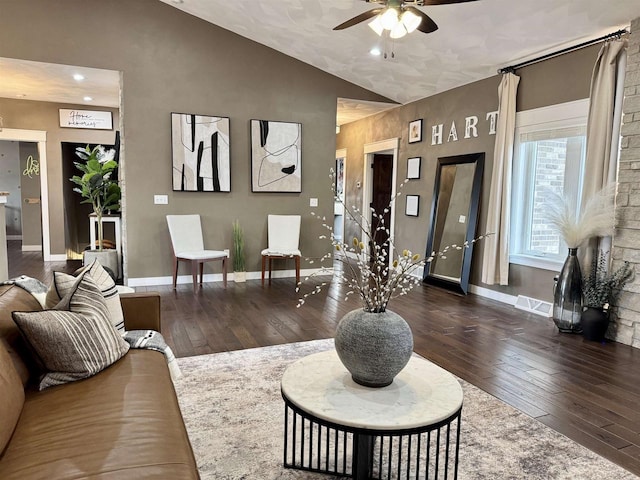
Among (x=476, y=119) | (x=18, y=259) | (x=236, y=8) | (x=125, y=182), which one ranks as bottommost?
(x=18, y=259)

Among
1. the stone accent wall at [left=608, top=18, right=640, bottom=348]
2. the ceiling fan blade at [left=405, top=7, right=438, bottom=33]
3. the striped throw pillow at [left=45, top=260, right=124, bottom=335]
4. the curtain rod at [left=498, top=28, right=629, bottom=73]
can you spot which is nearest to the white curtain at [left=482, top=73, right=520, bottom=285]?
the curtain rod at [left=498, top=28, right=629, bottom=73]

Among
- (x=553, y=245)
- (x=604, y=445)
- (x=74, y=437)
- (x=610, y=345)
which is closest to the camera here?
(x=74, y=437)

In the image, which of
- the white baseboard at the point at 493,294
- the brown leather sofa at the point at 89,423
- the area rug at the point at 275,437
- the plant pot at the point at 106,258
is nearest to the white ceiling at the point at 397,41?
the plant pot at the point at 106,258

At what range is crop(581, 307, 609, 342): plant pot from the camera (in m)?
3.69

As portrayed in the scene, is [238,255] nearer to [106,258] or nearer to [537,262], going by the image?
[106,258]

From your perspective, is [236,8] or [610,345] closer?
[610,345]

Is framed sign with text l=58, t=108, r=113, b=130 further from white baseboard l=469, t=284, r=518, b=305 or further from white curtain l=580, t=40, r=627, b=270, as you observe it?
white curtain l=580, t=40, r=627, b=270

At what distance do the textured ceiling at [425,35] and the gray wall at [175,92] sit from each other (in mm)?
305

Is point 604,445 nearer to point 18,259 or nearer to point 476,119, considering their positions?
point 476,119

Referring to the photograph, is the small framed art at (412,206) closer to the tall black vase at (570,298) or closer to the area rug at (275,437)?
the tall black vase at (570,298)

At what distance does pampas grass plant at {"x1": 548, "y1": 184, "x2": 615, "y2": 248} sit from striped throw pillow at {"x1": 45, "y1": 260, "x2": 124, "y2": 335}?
3692mm

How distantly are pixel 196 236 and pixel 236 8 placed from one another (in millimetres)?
2784

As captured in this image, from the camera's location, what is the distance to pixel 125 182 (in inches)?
216

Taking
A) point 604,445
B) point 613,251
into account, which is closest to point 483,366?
point 604,445
